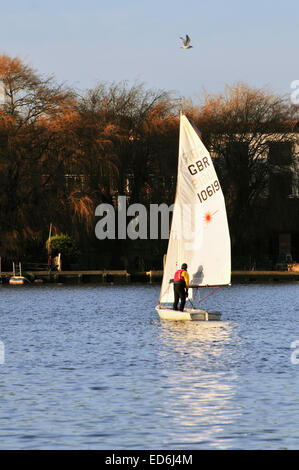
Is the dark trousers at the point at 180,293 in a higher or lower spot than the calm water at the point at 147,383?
higher

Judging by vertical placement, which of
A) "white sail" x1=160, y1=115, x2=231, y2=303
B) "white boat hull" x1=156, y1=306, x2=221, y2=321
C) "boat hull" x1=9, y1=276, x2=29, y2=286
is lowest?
"white boat hull" x1=156, y1=306, x2=221, y2=321

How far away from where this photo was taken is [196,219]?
40.9m

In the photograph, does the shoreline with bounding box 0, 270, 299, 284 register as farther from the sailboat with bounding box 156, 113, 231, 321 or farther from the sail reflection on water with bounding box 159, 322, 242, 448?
the sail reflection on water with bounding box 159, 322, 242, 448

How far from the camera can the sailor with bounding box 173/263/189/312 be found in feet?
124

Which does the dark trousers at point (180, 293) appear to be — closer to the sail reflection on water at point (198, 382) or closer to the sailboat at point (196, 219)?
the sail reflection on water at point (198, 382)

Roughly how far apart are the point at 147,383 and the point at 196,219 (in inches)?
710

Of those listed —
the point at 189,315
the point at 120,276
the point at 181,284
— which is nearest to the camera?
the point at 189,315

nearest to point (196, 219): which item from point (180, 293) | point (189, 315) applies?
point (180, 293)

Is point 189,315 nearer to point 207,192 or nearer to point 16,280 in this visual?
point 207,192

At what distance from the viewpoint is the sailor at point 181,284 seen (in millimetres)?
37656

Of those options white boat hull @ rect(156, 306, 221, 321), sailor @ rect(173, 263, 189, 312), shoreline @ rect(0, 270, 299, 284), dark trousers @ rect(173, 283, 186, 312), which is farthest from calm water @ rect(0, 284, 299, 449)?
shoreline @ rect(0, 270, 299, 284)

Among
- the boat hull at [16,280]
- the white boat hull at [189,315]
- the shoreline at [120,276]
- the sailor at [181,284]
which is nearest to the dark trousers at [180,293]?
the sailor at [181,284]

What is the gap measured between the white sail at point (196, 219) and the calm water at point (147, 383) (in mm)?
2154

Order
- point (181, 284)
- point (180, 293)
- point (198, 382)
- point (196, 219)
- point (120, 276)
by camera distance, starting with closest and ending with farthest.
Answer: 1. point (198, 382)
2. point (181, 284)
3. point (180, 293)
4. point (196, 219)
5. point (120, 276)
